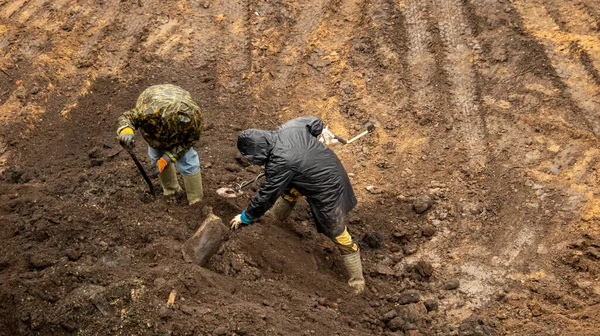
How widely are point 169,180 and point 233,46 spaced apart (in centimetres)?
346

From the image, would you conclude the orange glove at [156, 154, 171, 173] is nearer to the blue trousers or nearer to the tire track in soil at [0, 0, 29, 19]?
the blue trousers

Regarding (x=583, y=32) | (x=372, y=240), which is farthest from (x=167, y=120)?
(x=583, y=32)

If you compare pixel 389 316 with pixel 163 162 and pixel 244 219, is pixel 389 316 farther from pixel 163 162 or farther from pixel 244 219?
pixel 163 162

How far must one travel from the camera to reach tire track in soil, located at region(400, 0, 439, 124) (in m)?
7.92

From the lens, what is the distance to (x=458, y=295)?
5.54 m

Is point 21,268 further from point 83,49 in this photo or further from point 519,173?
point 519,173

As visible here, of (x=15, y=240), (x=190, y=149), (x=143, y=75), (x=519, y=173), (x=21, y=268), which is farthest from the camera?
(x=143, y=75)

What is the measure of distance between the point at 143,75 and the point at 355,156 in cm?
344

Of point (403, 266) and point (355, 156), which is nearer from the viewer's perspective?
point (403, 266)

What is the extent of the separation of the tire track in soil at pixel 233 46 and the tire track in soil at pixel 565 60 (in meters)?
4.27

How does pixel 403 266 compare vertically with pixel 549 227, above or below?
below

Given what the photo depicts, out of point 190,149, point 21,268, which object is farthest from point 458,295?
point 21,268

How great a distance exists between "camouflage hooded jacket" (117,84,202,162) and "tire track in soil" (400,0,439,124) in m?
3.58

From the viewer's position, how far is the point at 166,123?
5277 millimetres
